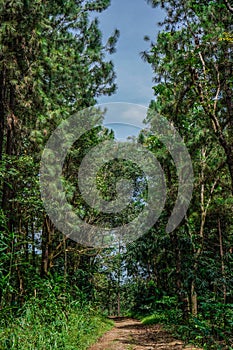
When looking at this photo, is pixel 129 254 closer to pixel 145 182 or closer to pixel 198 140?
pixel 145 182

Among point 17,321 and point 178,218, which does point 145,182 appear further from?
point 17,321

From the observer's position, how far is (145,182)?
1446cm

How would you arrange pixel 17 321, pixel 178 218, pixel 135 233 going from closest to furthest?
pixel 17 321, pixel 178 218, pixel 135 233

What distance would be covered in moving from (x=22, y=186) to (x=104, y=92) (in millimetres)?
3841

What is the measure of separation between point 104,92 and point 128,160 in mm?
4069

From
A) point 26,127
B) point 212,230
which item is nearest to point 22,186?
point 26,127

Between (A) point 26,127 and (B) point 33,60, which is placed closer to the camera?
(B) point 33,60

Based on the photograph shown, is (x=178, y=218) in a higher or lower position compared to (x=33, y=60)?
lower

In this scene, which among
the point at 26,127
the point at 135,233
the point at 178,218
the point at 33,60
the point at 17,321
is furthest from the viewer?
the point at 135,233

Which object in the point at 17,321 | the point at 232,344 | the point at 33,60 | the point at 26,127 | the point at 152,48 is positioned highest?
the point at 152,48

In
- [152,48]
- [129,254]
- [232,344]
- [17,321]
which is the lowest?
[232,344]

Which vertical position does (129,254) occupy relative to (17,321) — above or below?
above

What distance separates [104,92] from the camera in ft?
35.6

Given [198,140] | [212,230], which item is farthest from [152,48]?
[212,230]
